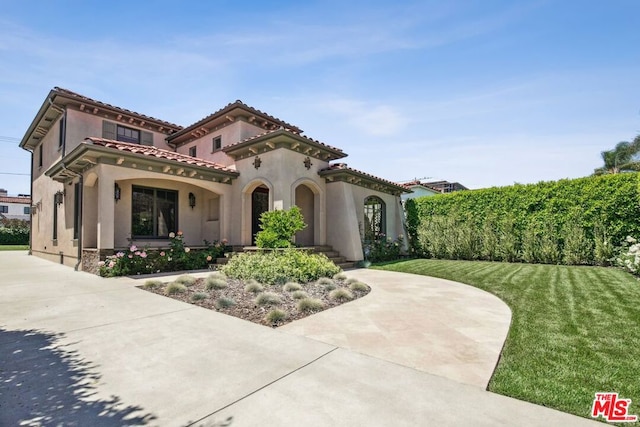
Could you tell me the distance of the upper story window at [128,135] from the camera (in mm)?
14587

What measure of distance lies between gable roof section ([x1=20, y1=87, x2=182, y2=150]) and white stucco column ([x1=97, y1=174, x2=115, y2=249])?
6039 mm

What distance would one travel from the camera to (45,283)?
808 cm

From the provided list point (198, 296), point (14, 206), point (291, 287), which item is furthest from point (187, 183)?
point (14, 206)

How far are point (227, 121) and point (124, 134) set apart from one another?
17.6ft

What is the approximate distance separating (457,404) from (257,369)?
6.42 ft

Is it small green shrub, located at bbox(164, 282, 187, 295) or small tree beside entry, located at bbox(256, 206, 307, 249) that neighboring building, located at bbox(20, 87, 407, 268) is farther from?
small green shrub, located at bbox(164, 282, 187, 295)

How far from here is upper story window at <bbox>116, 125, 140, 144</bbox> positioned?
574 inches

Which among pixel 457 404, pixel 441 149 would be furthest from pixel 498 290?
pixel 441 149

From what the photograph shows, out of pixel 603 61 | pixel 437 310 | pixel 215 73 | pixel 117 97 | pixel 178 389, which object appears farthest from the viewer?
pixel 117 97

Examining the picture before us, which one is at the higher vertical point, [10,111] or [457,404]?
[10,111]

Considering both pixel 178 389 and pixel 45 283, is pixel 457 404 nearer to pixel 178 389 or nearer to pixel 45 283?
pixel 178 389

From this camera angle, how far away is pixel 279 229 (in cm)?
1033

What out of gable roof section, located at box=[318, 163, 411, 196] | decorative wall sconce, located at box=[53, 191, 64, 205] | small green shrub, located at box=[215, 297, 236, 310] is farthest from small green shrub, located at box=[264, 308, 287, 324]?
decorative wall sconce, located at box=[53, 191, 64, 205]

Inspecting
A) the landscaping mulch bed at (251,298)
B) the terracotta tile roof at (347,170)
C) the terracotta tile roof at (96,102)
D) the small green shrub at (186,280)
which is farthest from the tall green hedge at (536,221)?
the terracotta tile roof at (96,102)
